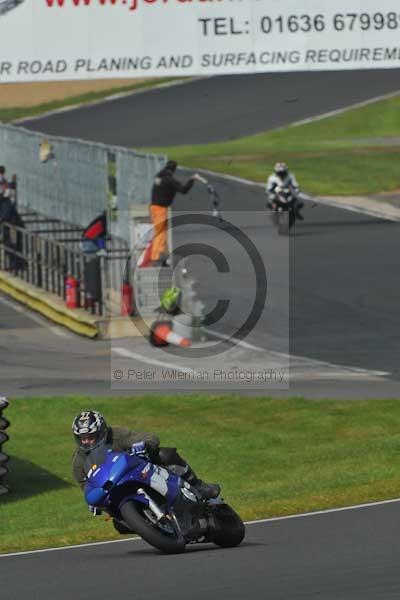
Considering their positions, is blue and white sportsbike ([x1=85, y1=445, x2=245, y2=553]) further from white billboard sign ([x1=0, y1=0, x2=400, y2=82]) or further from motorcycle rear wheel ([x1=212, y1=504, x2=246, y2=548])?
white billboard sign ([x1=0, y1=0, x2=400, y2=82])

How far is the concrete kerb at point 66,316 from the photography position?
2691cm

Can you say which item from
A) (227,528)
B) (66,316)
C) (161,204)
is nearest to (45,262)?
(66,316)

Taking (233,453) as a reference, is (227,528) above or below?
above

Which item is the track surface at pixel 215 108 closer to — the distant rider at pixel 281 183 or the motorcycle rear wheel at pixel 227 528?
the distant rider at pixel 281 183

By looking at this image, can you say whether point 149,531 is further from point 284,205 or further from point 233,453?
point 284,205

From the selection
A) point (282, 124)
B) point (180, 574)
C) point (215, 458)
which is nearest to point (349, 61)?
point (215, 458)

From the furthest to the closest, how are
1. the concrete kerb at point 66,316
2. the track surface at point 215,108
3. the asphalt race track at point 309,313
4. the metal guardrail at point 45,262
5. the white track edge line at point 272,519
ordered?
the track surface at point 215,108 → the metal guardrail at point 45,262 → the concrete kerb at point 66,316 → the asphalt race track at point 309,313 → the white track edge line at point 272,519

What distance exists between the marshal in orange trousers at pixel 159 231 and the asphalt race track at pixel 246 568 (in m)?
14.4

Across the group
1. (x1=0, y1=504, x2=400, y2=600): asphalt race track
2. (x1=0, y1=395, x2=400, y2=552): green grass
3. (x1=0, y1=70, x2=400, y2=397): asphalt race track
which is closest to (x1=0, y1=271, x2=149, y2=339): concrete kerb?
(x1=0, y1=70, x2=400, y2=397): asphalt race track

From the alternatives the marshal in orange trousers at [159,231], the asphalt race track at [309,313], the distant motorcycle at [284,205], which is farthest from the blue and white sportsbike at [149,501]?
the distant motorcycle at [284,205]

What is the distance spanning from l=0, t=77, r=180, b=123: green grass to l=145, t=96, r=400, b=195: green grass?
393 inches

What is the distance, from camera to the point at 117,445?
11922 mm

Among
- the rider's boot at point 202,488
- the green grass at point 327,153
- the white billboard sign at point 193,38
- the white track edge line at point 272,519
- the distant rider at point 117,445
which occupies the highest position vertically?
the white billboard sign at point 193,38

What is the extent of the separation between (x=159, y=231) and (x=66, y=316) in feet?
8.21
